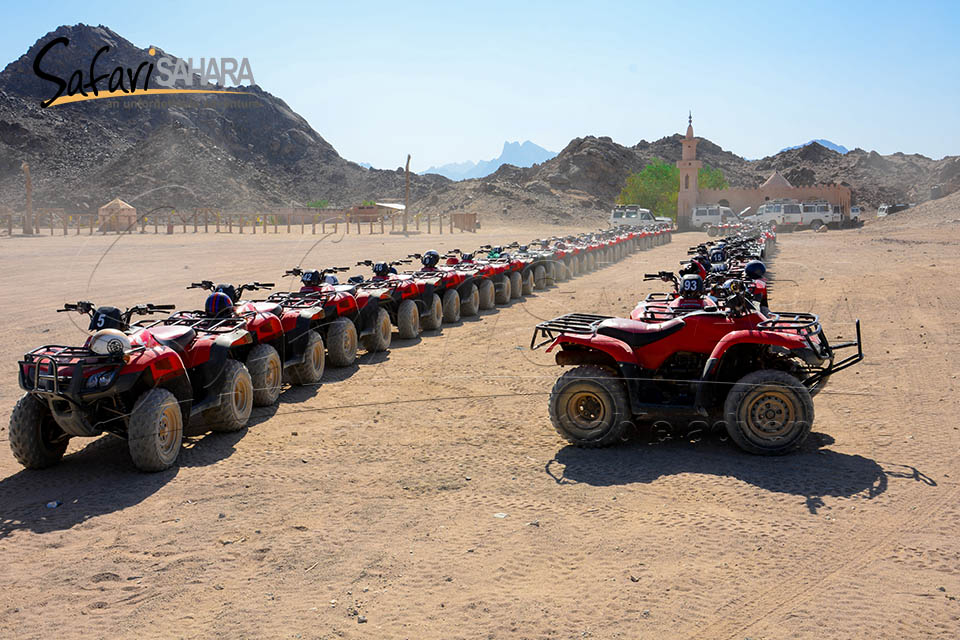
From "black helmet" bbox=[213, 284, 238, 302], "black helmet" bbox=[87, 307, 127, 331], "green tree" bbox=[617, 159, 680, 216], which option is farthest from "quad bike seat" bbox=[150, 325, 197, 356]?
"green tree" bbox=[617, 159, 680, 216]

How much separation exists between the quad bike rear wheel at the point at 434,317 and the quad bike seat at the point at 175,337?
21.9ft

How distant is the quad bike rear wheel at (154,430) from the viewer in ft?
21.1

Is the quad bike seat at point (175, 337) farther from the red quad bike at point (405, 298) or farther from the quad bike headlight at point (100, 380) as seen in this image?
the red quad bike at point (405, 298)

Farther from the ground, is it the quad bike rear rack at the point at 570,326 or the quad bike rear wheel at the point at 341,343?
the quad bike rear rack at the point at 570,326

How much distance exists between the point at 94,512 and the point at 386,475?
6.98 ft

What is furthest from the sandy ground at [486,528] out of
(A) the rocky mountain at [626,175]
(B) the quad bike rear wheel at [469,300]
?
(A) the rocky mountain at [626,175]

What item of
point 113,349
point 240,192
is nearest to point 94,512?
point 113,349

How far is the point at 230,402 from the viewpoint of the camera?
760 centimetres

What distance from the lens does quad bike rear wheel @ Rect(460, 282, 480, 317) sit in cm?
1587

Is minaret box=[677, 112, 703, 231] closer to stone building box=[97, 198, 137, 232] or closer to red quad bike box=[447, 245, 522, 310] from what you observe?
stone building box=[97, 198, 137, 232]

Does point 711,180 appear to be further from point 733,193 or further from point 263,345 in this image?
point 263,345

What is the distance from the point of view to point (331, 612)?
174 inches

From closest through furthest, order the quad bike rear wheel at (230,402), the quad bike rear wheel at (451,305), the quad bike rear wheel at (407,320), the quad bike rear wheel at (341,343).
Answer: the quad bike rear wheel at (230,402)
the quad bike rear wheel at (341,343)
the quad bike rear wheel at (407,320)
the quad bike rear wheel at (451,305)

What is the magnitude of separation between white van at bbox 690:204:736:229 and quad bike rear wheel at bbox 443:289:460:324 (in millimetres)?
47171
